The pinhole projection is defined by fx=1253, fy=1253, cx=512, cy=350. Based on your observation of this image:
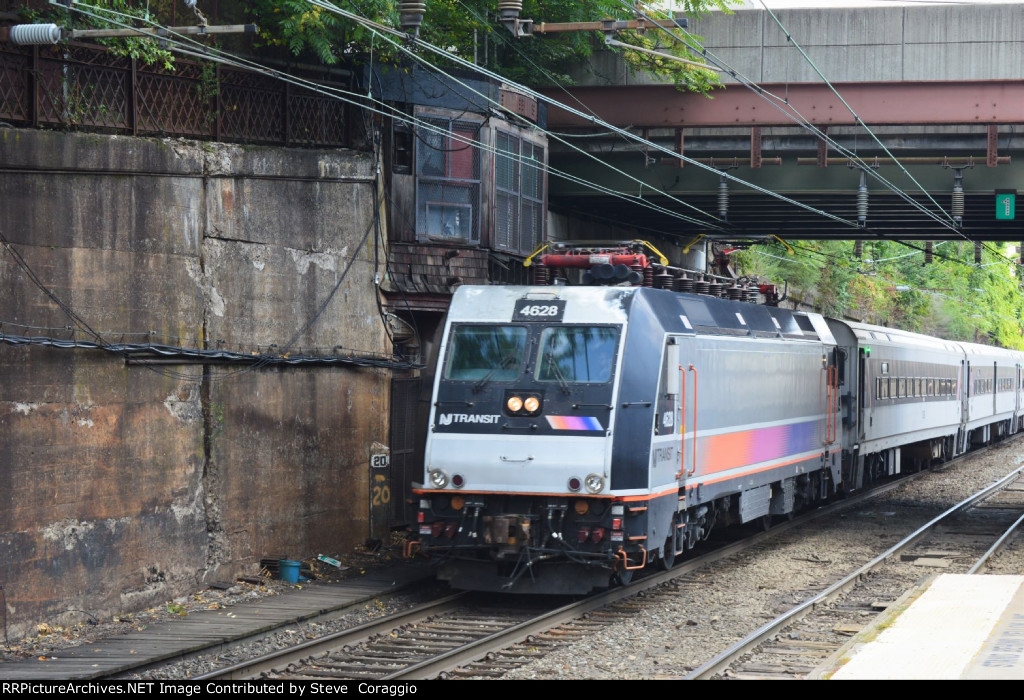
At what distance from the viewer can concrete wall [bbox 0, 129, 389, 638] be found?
1177cm

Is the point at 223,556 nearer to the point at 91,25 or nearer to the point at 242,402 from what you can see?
the point at 242,402

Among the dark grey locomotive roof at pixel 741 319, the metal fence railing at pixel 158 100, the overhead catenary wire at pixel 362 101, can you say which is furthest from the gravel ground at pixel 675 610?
the overhead catenary wire at pixel 362 101

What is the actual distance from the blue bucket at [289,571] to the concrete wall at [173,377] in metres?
0.34

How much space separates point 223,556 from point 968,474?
73.3 feet

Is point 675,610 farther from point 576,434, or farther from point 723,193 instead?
point 723,193

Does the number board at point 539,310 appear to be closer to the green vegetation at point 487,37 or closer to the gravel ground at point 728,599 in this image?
the gravel ground at point 728,599

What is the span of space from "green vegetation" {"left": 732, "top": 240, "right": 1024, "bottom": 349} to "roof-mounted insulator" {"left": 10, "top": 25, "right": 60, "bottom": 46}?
28664mm

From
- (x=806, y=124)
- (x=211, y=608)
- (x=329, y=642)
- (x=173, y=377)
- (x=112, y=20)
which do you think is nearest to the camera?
(x=329, y=642)

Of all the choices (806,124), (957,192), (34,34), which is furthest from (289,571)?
(957,192)

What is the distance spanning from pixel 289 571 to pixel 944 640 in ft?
24.3

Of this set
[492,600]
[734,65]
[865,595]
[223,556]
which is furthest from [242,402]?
[734,65]

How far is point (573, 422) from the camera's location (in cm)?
1280

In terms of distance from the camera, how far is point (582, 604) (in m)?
13.1

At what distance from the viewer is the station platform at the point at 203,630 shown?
10.1m
